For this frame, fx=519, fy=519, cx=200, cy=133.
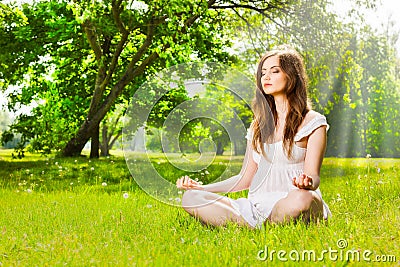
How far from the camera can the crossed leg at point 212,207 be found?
12.6 feet

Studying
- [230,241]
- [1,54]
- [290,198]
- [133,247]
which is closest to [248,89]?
[290,198]

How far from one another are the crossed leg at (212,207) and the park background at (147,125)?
0.11m

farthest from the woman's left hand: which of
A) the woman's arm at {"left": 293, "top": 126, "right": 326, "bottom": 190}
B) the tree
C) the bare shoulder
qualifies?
the tree

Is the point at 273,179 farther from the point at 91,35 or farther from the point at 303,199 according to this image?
the point at 91,35

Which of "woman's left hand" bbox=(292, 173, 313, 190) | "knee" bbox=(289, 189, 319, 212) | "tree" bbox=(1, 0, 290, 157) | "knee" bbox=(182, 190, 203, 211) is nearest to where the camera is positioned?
"woman's left hand" bbox=(292, 173, 313, 190)

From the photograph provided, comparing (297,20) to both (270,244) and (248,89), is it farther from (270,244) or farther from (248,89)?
(270,244)

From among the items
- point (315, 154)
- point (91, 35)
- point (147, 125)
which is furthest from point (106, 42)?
point (315, 154)

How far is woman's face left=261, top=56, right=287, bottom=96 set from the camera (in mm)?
3852

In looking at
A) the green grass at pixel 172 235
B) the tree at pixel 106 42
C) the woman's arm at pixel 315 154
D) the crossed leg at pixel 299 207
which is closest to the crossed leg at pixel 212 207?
the green grass at pixel 172 235

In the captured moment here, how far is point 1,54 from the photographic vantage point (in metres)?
13.9

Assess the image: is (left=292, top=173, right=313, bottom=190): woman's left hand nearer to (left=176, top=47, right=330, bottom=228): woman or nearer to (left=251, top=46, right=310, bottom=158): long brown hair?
(left=176, top=47, right=330, bottom=228): woman

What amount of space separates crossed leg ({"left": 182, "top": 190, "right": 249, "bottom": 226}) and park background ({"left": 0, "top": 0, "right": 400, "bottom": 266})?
115 millimetres

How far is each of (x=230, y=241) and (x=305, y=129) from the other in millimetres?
967

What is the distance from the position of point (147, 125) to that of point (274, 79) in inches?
39.4
